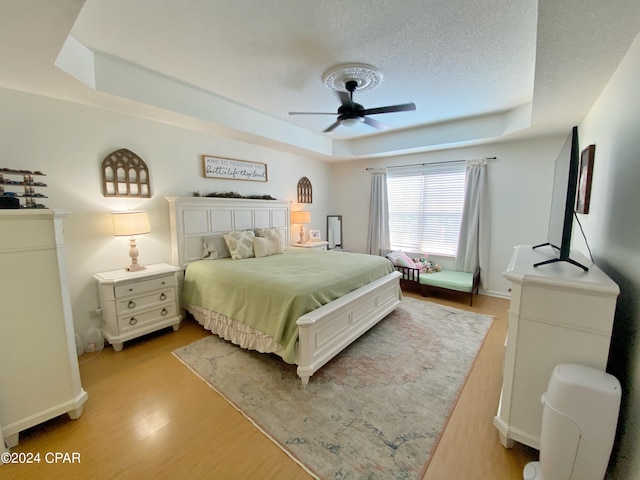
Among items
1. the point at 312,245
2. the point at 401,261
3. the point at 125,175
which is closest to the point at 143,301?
the point at 125,175

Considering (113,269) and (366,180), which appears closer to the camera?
(113,269)

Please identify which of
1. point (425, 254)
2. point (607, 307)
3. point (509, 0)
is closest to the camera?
point (607, 307)

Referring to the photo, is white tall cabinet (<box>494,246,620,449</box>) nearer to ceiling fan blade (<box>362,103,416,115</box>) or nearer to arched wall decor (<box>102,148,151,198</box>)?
ceiling fan blade (<box>362,103,416,115</box>)

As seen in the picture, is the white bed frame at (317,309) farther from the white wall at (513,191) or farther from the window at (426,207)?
the white wall at (513,191)

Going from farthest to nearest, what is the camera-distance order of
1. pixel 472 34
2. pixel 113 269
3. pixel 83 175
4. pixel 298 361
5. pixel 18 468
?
pixel 113 269, pixel 83 175, pixel 298 361, pixel 472 34, pixel 18 468

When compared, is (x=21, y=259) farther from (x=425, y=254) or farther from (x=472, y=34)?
(x=425, y=254)

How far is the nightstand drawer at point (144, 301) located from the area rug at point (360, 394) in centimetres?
60

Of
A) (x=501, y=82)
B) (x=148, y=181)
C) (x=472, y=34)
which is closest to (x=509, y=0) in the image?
(x=472, y=34)

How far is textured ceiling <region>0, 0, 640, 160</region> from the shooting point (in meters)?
1.51

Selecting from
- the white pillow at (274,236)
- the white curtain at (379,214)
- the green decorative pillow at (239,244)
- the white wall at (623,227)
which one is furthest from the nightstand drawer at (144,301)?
the white curtain at (379,214)

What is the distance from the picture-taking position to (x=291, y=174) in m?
4.97

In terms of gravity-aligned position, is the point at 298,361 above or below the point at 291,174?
below

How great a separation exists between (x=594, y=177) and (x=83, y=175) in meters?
4.73

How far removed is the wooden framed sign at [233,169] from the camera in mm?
3691
